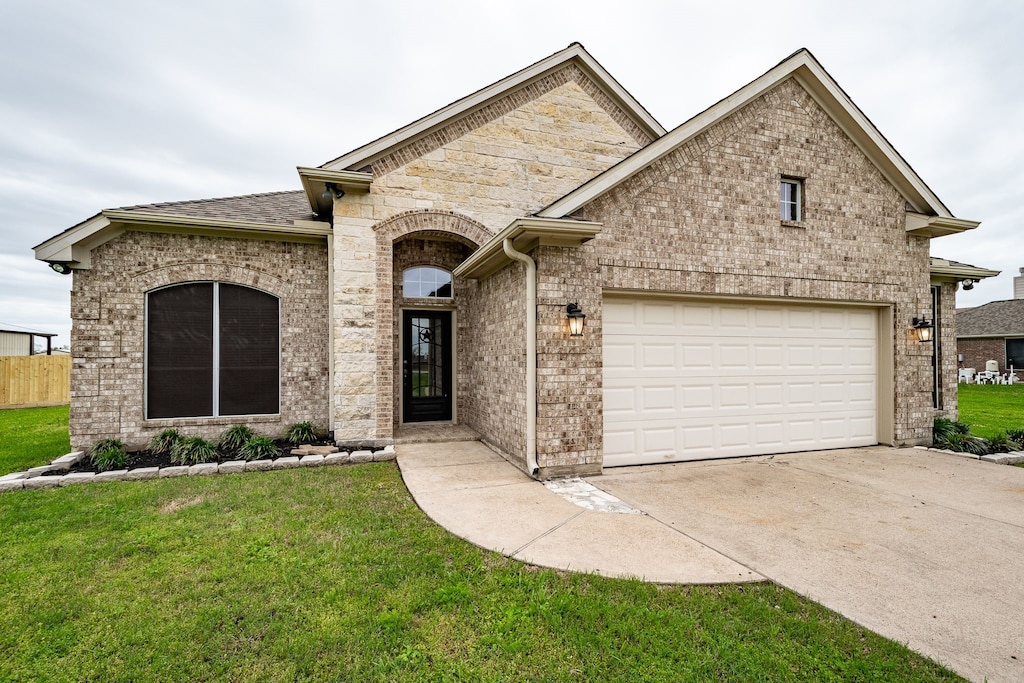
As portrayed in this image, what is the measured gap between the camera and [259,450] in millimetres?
7016

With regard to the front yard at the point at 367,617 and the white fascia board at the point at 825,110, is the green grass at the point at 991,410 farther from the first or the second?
the front yard at the point at 367,617

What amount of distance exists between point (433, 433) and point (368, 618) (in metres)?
5.88

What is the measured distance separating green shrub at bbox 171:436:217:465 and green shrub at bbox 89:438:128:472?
0.60 metres

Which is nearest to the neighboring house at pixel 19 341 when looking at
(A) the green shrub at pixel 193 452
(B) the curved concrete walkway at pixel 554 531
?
(A) the green shrub at pixel 193 452

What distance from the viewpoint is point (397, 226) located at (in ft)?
26.4

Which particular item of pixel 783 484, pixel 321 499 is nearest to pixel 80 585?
pixel 321 499

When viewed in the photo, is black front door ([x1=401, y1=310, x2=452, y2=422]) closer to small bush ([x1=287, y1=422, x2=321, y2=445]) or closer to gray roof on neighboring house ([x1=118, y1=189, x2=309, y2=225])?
small bush ([x1=287, y1=422, x2=321, y2=445])

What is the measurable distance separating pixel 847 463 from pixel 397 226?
788 cm

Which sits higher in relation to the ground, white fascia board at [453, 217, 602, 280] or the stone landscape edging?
white fascia board at [453, 217, 602, 280]

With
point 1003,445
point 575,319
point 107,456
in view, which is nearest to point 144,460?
point 107,456

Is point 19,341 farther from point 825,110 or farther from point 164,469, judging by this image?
point 825,110

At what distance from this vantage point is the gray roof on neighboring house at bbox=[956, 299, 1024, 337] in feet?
81.5

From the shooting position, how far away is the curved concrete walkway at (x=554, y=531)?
3.49 meters

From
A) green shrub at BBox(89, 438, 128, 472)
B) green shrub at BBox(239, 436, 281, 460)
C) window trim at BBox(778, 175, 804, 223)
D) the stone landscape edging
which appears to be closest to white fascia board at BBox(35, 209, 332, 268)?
green shrub at BBox(89, 438, 128, 472)
